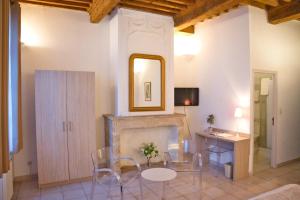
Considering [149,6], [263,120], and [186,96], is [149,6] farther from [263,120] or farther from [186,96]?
[263,120]

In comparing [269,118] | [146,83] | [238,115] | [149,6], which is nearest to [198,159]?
[238,115]

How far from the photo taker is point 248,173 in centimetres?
374

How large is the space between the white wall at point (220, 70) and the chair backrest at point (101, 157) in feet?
6.57

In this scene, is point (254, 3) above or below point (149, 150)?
above

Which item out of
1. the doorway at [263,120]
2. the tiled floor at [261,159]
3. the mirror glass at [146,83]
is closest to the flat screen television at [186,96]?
the mirror glass at [146,83]

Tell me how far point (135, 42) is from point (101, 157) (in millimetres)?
2124

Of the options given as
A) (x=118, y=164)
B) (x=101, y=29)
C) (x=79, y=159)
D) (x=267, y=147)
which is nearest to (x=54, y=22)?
(x=101, y=29)

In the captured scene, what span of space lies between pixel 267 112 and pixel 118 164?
11.6 feet

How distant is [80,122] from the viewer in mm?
3457

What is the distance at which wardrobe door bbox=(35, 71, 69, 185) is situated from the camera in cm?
322

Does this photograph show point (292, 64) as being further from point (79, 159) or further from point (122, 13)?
point (79, 159)

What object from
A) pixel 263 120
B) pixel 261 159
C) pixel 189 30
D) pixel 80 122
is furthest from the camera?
pixel 263 120

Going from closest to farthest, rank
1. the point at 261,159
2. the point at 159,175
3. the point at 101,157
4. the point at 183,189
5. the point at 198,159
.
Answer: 1. the point at 159,175
2. the point at 198,159
3. the point at 101,157
4. the point at 183,189
5. the point at 261,159

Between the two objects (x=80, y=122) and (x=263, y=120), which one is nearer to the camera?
(x=80, y=122)
